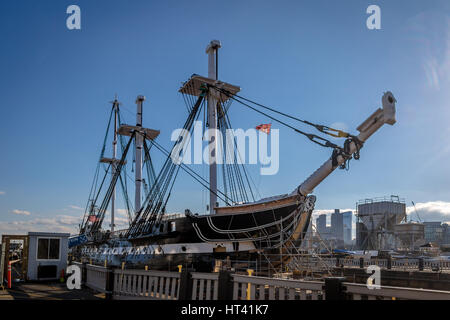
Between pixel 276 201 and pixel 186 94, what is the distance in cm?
1379

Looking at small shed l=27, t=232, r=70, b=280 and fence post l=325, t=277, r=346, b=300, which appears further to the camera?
small shed l=27, t=232, r=70, b=280

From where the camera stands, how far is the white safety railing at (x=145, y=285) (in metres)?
9.52

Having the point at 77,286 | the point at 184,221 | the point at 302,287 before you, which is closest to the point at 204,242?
the point at 184,221

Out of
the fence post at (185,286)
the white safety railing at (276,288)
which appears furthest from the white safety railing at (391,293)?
the fence post at (185,286)

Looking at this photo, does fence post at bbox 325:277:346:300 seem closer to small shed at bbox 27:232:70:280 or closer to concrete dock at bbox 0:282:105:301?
concrete dock at bbox 0:282:105:301

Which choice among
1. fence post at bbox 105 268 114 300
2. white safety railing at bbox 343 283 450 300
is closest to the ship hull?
fence post at bbox 105 268 114 300

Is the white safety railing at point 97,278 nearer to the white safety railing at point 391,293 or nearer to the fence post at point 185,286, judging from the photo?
the fence post at point 185,286

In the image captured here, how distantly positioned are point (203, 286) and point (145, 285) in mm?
2366

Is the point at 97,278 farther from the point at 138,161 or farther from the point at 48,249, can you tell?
the point at 138,161

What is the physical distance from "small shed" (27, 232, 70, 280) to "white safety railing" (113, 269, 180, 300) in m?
8.50

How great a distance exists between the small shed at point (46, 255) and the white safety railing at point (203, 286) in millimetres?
12139

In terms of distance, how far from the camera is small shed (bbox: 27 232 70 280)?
17.9m

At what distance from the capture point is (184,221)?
22.6 m

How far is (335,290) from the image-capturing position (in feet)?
20.1
